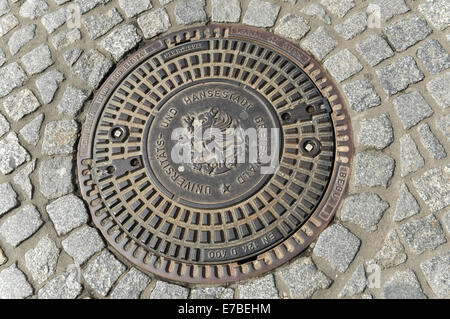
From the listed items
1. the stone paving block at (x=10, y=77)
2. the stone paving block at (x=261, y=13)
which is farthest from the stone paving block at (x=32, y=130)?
the stone paving block at (x=261, y=13)

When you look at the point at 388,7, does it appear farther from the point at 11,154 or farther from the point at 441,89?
the point at 11,154


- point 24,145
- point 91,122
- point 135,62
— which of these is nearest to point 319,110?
point 135,62

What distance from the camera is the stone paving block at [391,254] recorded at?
238cm

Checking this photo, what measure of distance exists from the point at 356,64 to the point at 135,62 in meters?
1.55

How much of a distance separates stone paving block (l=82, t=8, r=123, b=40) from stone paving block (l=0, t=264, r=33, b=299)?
1.74 meters

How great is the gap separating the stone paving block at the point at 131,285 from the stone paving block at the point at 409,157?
5.53 ft

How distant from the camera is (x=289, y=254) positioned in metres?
2.50

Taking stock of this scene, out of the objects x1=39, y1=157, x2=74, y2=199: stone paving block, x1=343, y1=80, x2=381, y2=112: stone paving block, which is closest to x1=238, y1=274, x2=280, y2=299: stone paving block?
x1=343, y1=80, x2=381, y2=112: stone paving block

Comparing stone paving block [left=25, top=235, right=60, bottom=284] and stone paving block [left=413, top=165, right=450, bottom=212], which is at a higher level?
stone paving block [left=25, top=235, right=60, bottom=284]

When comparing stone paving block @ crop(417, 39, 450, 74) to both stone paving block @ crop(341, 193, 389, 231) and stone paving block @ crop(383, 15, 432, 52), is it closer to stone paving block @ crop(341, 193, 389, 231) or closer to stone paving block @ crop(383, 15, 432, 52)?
stone paving block @ crop(383, 15, 432, 52)

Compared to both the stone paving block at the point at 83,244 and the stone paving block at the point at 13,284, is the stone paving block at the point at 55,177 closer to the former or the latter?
the stone paving block at the point at 83,244

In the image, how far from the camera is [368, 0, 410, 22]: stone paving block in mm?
2930

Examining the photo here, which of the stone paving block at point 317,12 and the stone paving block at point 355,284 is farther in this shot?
the stone paving block at point 317,12

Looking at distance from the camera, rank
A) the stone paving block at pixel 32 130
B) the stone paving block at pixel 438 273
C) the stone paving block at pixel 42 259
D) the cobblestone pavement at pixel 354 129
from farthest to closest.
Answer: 1. the stone paving block at pixel 32 130
2. the stone paving block at pixel 42 259
3. the cobblestone pavement at pixel 354 129
4. the stone paving block at pixel 438 273
